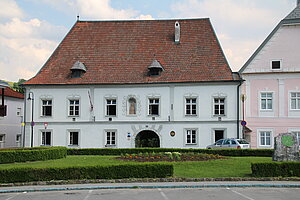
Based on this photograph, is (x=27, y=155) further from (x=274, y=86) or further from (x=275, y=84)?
(x=275, y=84)

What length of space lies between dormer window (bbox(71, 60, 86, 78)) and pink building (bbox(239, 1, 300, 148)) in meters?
15.6

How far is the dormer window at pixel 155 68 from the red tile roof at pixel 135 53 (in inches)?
16.2

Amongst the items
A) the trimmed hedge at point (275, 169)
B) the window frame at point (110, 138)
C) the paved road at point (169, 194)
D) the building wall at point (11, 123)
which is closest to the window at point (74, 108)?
the window frame at point (110, 138)

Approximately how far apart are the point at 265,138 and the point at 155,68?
12.4m

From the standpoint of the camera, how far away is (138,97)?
120 feet

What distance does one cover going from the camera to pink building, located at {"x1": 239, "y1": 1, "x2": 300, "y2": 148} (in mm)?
35562

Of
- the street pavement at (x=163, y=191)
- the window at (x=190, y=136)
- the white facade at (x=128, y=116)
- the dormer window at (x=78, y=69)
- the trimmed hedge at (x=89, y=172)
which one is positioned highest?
the dormer window at (x=78, y=69)

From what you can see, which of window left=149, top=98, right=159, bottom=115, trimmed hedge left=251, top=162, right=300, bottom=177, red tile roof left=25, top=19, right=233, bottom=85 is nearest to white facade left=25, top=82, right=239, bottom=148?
window left=149, top=98, right=159, bottom=115

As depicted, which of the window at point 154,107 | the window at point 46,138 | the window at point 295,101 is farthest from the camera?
the window at point 46,138

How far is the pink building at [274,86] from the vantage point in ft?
117

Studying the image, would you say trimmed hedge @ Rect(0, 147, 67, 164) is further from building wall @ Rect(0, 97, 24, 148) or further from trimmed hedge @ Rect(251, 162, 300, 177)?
building wall @ Rect(0, 97, 24, 148)

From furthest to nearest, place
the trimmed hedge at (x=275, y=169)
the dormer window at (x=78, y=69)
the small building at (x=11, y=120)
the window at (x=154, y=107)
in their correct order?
the small building at (x=11, y=120) → the dormer window at (x=78, y=69) → the window at (x=154, y=107) → the trimmed hedge at (x=275, y=169)

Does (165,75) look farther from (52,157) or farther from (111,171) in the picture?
(111,171)

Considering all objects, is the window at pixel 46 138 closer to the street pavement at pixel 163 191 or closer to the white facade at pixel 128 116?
the white facade at pixel 128 116
